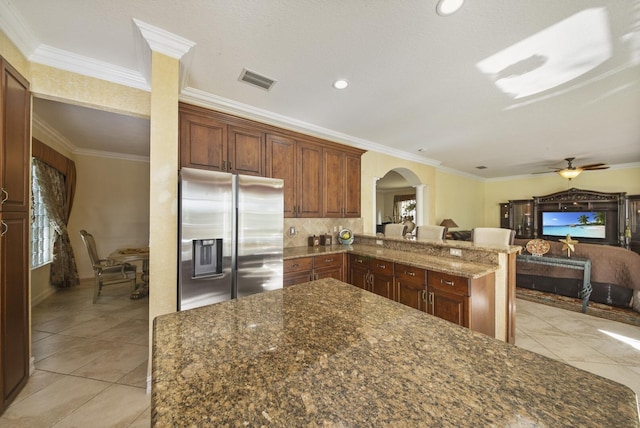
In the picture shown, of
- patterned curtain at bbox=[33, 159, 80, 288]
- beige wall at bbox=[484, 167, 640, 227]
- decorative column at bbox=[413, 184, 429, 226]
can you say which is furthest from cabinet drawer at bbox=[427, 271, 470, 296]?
beige wall at bbox=[484, 167, 640, 227]

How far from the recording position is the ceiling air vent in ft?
7.41

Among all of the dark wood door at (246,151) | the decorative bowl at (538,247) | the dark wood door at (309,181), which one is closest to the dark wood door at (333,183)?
the dark wood door at (309,181)

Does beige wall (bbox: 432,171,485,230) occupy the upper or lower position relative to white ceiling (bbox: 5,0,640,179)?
lower

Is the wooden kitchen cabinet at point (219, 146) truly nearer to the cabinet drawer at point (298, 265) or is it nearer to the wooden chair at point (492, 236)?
the cabinet drawer at point (298, 265)

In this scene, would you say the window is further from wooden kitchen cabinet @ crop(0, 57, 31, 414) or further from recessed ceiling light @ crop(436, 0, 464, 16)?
recessed ceiling light @ crop(436, 0, 464, 16)

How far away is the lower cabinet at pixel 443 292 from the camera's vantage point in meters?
2.05

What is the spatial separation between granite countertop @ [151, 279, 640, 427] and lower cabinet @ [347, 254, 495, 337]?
4.60ft

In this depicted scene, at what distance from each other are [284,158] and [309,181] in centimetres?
50

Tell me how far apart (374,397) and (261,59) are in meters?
2.40

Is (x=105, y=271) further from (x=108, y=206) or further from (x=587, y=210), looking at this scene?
(x=587, y=210)

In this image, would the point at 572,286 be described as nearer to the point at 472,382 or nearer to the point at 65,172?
the point at 472,382

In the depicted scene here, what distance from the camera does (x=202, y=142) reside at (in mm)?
2617

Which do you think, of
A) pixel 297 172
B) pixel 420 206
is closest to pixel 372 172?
pixel 297 172

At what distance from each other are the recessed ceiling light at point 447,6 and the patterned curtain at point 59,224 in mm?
5573
